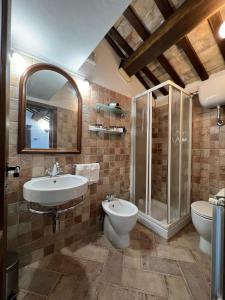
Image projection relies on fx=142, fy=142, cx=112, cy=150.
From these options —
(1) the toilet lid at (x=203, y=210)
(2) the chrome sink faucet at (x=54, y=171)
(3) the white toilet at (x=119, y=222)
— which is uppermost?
(2) the chrome sink faucet at (x=54, y=171)

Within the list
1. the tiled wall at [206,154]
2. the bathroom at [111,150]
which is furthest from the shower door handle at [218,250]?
the tiled wall at [206,154]

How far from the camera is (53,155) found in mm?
1563

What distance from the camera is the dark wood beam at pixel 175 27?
1276mm

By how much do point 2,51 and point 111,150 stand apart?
165 centimetres

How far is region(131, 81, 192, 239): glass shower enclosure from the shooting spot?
193cm

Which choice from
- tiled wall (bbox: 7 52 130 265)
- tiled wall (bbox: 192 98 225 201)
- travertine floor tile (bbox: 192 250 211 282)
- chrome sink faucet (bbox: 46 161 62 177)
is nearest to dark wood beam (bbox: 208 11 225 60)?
tiled wall (bbox: 192 98 225 201)

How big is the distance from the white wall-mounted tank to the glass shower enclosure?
0.91 feet

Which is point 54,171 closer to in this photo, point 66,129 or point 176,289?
point 66,129

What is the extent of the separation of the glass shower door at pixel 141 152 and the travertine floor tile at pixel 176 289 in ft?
3.17

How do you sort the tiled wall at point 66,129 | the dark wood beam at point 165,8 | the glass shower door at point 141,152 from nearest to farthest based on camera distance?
the dark wood beam at point 165,8 → the tiled wall at point 66,129 → the glass shower door at point 141,152

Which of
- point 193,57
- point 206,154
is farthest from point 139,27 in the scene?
point 206,154

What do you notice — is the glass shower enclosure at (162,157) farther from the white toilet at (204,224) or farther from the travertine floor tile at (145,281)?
the travertine floor tile at (145,281)

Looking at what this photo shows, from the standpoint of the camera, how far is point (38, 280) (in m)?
1.24

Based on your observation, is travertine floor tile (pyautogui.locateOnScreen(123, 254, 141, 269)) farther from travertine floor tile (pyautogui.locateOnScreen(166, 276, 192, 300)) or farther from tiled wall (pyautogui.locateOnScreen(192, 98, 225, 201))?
tiled wall (pyautogui.locateOnScreen(192, 98, 225, 201))
